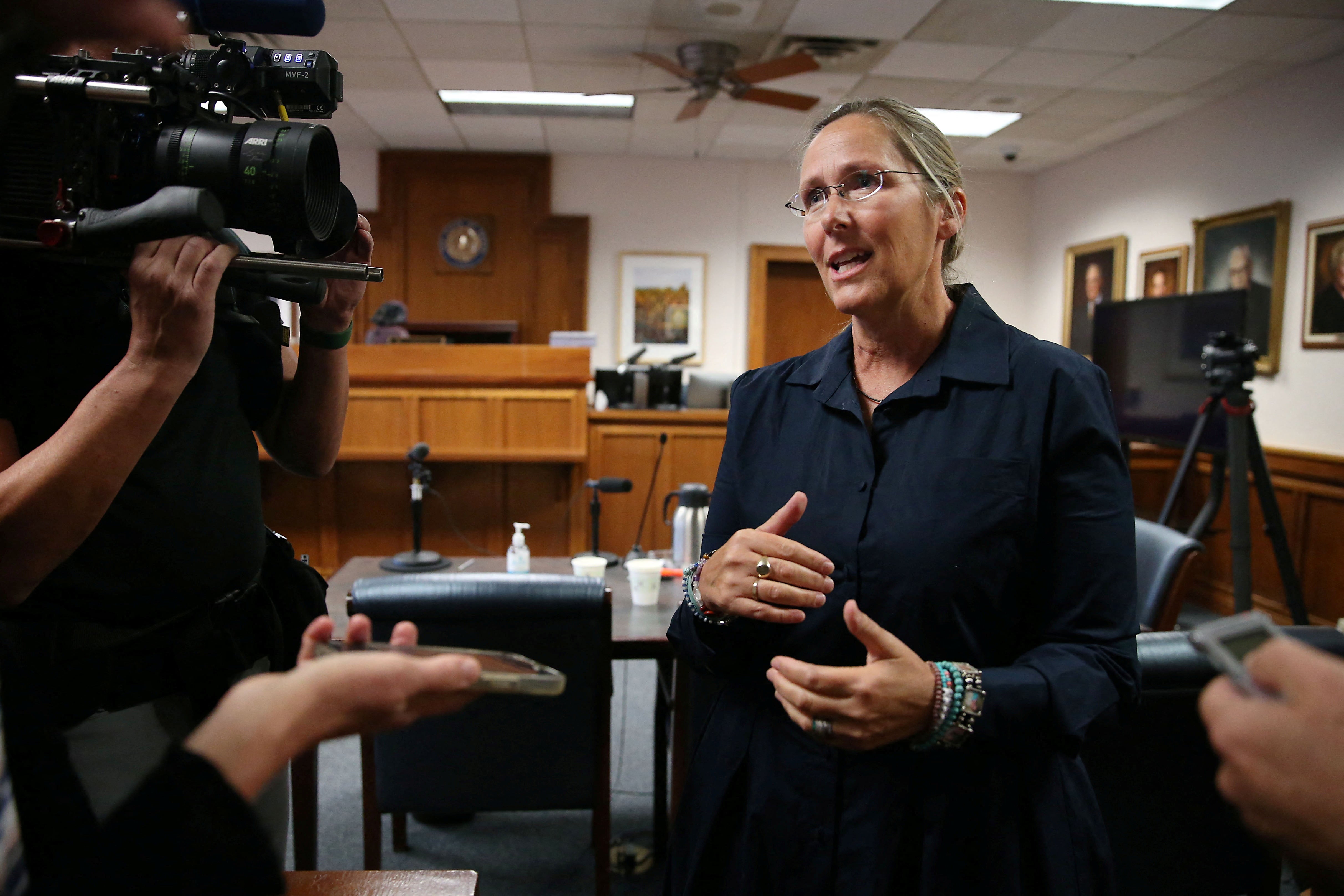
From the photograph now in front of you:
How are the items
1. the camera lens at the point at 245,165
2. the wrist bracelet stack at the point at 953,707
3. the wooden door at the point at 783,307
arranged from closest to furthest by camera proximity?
the camera lens at the point at 245,165
the wrist bracelet stack at the point at 953,707
the wooden door at the point at 783,307

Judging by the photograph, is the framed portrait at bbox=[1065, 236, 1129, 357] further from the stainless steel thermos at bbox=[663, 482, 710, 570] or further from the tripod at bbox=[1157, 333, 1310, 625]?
the stainless steel thermos at bbox=[663, 482, 710, 570]

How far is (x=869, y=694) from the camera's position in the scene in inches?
34.9

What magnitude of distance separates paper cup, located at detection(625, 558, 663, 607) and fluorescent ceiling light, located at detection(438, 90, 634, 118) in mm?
4087

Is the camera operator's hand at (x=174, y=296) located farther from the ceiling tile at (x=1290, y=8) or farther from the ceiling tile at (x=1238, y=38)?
the ceiling tile at (x=1238, y=38)

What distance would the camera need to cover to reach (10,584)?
30.5 inches

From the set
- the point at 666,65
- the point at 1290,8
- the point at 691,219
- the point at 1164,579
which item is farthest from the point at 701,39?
the point at 1164,579

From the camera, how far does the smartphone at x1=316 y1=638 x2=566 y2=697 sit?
0.55 metres

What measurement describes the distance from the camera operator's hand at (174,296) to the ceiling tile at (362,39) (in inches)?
153

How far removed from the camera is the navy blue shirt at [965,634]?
3.19 ft

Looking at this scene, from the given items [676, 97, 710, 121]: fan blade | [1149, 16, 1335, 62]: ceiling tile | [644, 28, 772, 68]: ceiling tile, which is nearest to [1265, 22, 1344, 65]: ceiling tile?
[1149, 16, 1335, 62]: ceiling tile

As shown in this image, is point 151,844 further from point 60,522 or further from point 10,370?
point 10,370

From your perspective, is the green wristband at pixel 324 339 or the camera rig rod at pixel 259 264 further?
the green wristband at pixel 324 339

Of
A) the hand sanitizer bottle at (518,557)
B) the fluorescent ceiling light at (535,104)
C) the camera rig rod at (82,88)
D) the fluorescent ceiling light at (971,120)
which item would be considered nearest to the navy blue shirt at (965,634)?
the camera rig rod at (82,88)

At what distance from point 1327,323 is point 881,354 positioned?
4365mm
